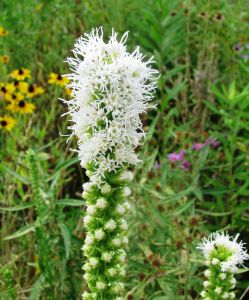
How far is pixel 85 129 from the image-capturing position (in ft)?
5.96

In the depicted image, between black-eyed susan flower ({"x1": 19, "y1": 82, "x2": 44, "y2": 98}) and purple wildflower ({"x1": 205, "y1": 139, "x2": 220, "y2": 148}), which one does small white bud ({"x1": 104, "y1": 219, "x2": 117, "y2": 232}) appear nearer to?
purple wildflower ({"x1": 205, "y1": 139, "x2": 220, "y2": 148})

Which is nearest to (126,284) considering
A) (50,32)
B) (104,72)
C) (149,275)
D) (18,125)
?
(149,275)

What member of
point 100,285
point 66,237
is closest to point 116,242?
point 100,285

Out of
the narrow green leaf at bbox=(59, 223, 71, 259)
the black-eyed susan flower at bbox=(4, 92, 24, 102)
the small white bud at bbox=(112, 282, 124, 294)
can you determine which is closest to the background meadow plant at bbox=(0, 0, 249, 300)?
the narrow green leaf at bbox=(59, 223, 71, 259)

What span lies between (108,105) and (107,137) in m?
0.10

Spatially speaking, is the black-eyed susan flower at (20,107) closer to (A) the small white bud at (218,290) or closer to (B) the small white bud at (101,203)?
(B) the small white bud at (101,203)

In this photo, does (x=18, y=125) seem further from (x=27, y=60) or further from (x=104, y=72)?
(x=104, y=72)

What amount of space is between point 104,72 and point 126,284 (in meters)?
1.37

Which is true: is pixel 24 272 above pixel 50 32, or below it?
below

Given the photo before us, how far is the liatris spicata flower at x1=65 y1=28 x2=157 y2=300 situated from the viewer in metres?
1.72

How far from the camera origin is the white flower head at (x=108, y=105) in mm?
1716

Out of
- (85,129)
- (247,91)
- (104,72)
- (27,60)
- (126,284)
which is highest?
(27,60)

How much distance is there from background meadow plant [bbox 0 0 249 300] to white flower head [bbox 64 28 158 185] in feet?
2.35

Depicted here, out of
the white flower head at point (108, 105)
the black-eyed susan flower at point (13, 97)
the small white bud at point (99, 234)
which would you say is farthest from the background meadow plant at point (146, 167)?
the white flower head at point (108, 105)
